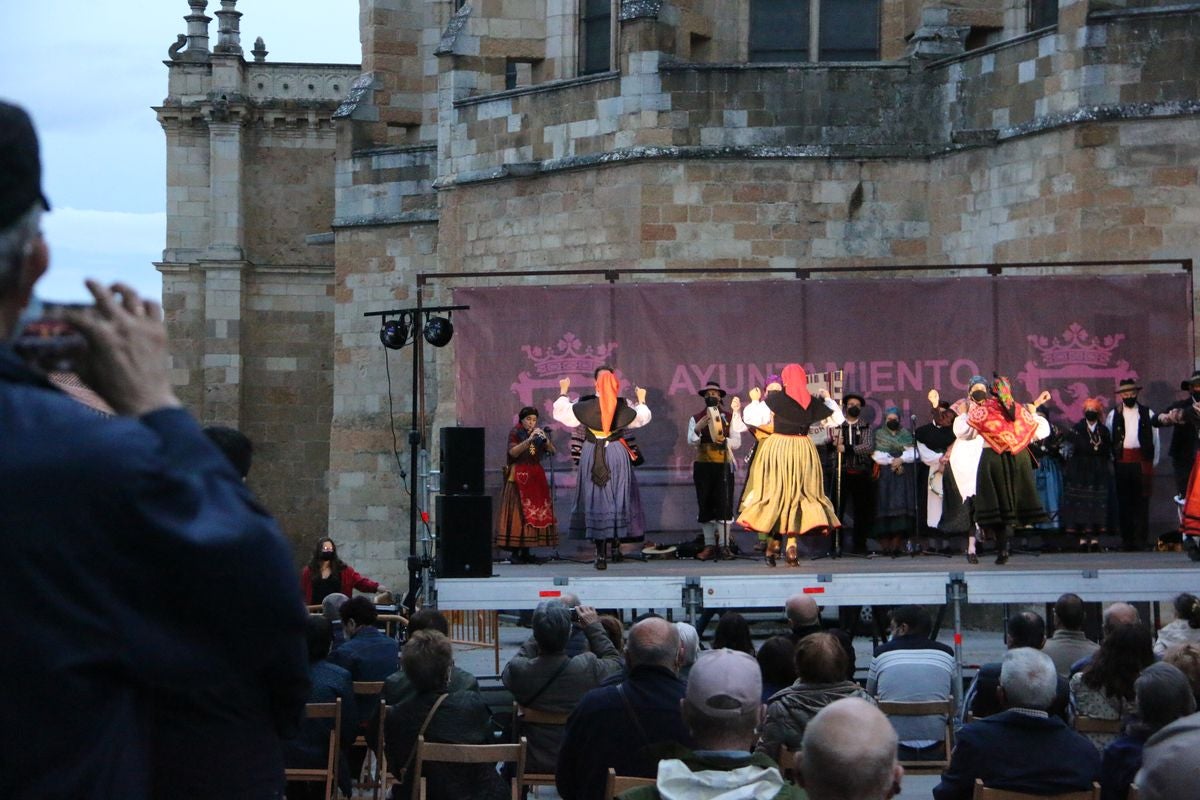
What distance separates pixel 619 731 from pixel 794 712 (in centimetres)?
93

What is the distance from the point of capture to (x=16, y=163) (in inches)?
72.0

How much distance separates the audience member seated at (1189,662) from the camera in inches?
260

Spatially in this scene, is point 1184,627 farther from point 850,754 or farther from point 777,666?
point 850,754

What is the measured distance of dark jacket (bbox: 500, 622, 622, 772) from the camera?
780 centimetres

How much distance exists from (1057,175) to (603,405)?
501 cm

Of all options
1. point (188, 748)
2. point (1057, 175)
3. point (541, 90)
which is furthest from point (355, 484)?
point (188, 748)

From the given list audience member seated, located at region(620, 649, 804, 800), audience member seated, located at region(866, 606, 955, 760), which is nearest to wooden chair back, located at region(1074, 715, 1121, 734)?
audience member seated, located at region(866, 606, 955, 760)

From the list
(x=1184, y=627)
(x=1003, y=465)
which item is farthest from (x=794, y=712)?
(x=1003, y=465)

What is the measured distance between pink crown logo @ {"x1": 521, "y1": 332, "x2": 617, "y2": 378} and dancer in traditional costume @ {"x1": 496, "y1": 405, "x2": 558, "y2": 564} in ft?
3.08

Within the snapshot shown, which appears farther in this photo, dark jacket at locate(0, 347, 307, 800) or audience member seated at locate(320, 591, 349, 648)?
audience member seated at locate(320, 591, 349, 648)

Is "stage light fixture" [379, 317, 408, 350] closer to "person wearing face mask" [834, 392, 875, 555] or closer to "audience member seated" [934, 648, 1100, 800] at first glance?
"person wearing face mask" [834, 392, 875, 555]

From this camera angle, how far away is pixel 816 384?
53.5ft

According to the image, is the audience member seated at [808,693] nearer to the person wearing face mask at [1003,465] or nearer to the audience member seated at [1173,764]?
the audience member seated at [1173,764]

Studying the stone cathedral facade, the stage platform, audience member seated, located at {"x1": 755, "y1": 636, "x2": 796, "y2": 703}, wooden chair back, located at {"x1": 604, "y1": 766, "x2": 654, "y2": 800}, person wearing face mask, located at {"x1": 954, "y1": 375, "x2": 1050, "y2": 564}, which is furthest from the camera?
the stone cathedral facade
